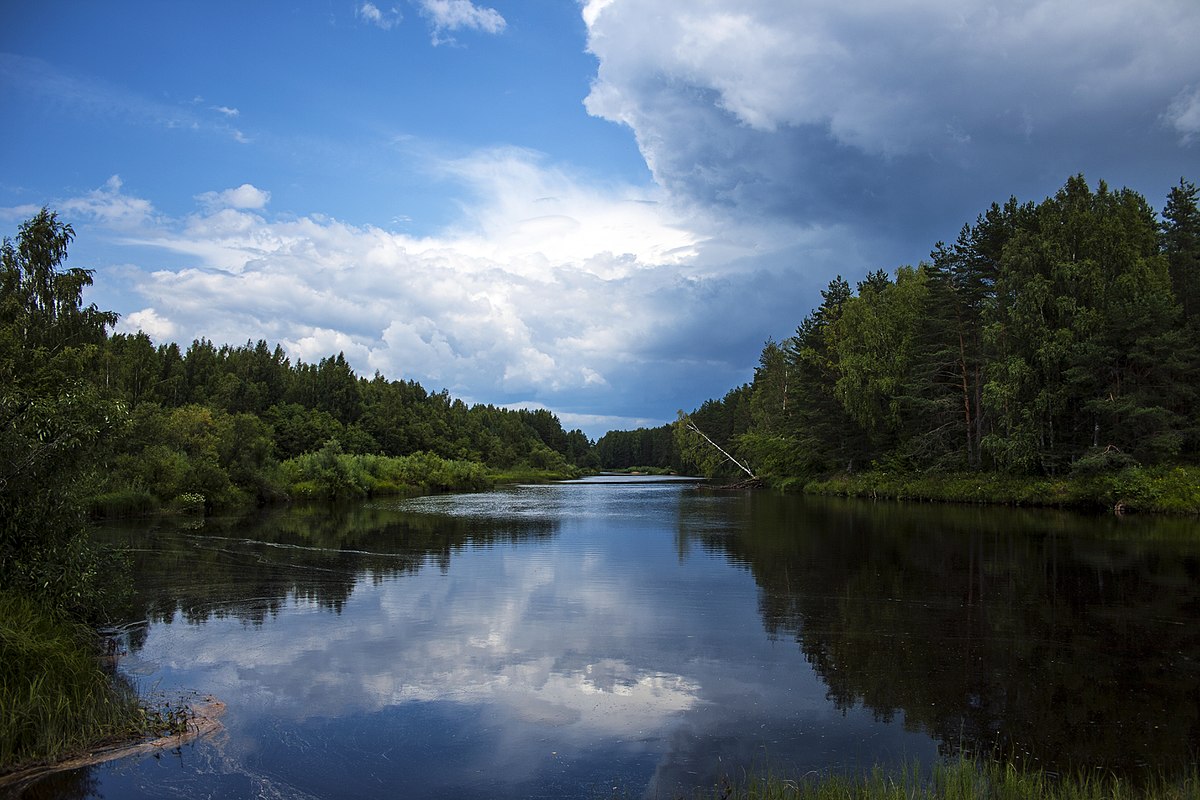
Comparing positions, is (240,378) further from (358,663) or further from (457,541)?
(358,663)

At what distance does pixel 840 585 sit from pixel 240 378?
289ft

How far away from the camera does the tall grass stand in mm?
7688

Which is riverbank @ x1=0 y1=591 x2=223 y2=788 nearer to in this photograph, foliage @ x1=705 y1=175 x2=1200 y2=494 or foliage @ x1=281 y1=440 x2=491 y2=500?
foliage @ x1=705 y1=175 x2=1200 y2=494

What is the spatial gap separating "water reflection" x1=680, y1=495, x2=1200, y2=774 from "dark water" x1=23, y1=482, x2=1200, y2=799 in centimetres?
6

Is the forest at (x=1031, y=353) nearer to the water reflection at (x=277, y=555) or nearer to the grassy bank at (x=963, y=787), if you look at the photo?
the water reflection at (x=277, y=555)

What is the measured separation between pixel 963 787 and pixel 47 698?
363 inches

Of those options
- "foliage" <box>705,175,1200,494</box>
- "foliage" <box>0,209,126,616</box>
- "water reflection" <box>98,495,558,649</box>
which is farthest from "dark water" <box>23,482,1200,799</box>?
"foliage" <box>705,175,1200,494</box>

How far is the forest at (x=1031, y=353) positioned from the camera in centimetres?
3712

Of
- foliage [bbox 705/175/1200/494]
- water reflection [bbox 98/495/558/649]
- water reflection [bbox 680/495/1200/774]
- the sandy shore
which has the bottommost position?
water reflection [bbox 98/495/558/649]

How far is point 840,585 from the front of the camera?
18891 mm

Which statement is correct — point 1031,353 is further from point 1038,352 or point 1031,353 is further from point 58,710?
point 58,710

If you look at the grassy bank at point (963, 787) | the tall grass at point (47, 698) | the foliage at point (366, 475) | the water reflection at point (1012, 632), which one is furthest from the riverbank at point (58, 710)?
the foliage at point (366, 475)

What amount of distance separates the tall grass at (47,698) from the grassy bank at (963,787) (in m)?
6.59

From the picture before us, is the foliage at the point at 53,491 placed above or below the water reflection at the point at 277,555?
above
